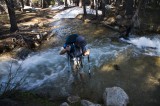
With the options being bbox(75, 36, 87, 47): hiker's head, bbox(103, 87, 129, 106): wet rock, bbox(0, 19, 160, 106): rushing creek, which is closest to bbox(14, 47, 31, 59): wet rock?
bbox(0, 19, 160, 106): rushing creek

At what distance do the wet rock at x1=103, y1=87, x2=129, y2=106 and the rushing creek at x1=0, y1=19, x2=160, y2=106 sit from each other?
0.46m

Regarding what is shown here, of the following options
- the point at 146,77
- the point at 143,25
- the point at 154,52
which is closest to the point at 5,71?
the point at 146,77

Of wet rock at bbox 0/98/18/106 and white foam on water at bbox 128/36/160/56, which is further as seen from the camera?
white foam on water at bbox 128/36/160/56

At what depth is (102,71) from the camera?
429 inches

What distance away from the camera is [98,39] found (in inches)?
625

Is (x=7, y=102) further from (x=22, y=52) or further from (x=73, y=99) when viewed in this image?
(x=22, y=52)

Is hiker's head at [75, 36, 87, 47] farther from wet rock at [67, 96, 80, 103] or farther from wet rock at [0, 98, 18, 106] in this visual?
wet rock at [0, 98, 18, 106]

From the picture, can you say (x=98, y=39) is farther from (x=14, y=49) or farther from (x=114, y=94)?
(x=114, y=94)

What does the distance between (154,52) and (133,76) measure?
3468 millimetres

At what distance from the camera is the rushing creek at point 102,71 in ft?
29.7

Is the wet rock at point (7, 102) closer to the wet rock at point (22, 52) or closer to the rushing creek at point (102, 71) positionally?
the rushing creek at point (102, 71)

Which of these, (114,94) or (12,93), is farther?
(114,94)

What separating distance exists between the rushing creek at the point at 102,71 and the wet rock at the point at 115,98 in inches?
18.0

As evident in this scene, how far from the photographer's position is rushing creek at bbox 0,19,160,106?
356 inches
